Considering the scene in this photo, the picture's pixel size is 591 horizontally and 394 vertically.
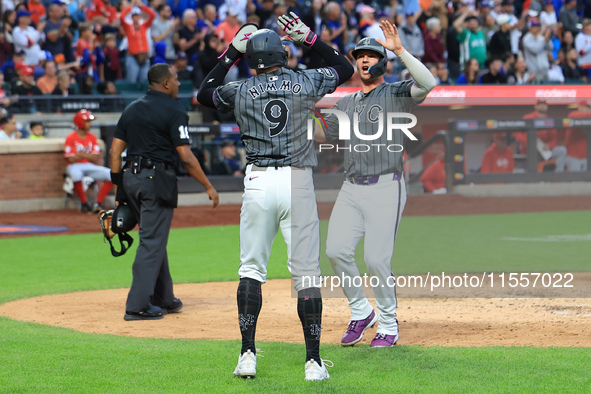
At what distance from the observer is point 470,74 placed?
1869cm

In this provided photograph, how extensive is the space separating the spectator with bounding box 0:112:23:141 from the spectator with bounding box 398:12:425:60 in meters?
9.00

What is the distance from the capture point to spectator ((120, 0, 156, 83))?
17.4 meters

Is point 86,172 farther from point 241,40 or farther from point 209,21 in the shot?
point 241,40

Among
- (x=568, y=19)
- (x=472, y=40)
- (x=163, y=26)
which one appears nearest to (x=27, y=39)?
(x=163, y=26)

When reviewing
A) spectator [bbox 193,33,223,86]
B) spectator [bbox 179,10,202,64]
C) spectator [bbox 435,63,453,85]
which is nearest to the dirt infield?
spectator [bbox 193,33,223,86]

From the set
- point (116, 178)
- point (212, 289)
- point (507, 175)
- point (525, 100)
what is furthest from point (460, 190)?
point (116, 178)

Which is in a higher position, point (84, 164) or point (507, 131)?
point (507, 131)

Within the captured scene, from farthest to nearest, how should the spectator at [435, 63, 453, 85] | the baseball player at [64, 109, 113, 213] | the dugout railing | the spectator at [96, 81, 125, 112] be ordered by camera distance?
the spectator at [435, 63, 453, 85]
the spectator at [96, 81, 125, 112]
the dugout railing
the baseball player at [64, 109, 113, 213]

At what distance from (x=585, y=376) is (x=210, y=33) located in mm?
14164

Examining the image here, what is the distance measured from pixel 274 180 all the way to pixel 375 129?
1.20 metres

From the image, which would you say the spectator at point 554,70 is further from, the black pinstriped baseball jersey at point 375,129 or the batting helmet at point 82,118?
the black pinstriped baseball jersey at point 375,129

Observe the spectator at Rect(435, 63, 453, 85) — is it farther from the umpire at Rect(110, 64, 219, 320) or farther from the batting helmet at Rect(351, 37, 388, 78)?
the batting helmet at Rect(351, 37, 388, 78)

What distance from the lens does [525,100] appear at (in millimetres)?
18156

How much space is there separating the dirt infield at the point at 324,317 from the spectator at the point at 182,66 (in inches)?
383
